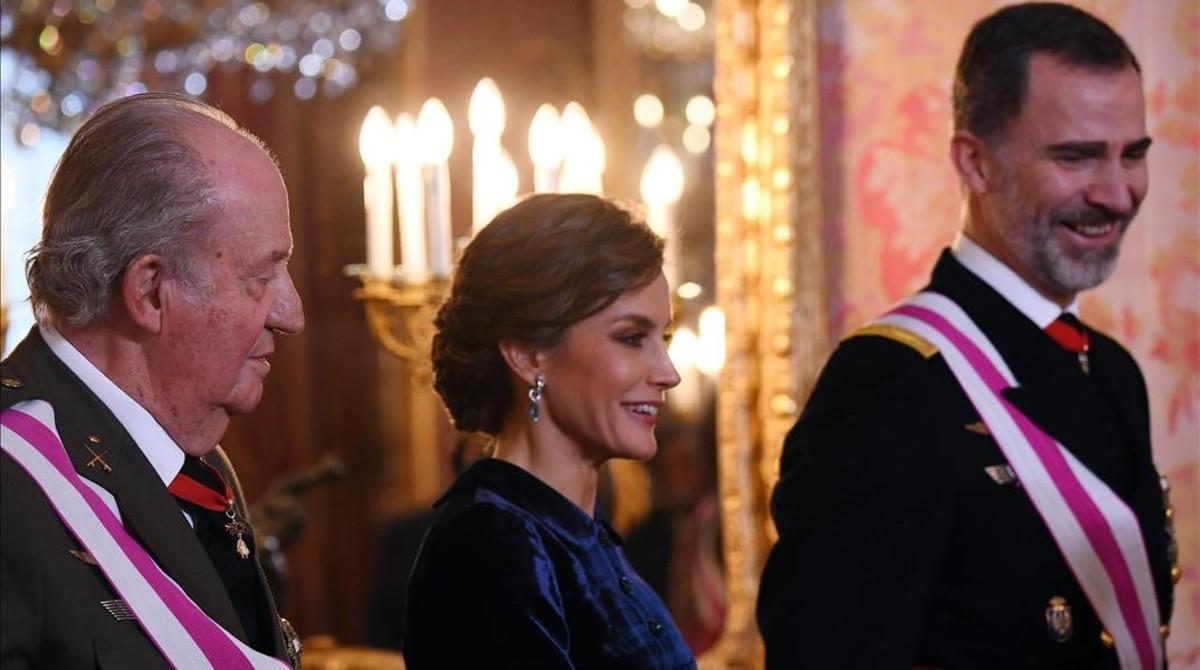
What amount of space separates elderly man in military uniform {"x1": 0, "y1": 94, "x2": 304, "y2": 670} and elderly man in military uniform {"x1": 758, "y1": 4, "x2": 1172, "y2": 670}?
628 millimetres

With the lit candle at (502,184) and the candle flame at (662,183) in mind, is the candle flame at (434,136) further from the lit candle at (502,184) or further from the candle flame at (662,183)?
the candle flame at (662,183)

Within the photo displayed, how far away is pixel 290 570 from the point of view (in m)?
4.26

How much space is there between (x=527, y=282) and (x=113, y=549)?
23.1 inches

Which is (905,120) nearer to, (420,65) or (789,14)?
(789,14)

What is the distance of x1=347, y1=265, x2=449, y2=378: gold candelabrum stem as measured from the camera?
2395 mm

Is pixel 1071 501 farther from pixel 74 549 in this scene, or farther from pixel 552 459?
pixel 74 549

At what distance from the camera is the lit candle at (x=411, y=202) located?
2.40m

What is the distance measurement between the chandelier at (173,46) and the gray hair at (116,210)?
6.58ft

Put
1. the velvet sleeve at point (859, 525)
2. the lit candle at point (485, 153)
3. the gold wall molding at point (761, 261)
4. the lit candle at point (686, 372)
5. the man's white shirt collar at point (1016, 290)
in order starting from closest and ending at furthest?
the velvet sleeve at point (859, 525) < the man's white shirt collar at point (1016, 290) < the lit candle at point (485, 153) < the gold wall molding at point (761, 261) < the lit candle at point (686, 372)

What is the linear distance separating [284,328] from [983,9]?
143 centimetres

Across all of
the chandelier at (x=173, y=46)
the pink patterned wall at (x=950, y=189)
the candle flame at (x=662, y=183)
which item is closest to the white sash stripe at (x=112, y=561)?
the candle flame at (x=662, y=183)

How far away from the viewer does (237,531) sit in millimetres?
1598

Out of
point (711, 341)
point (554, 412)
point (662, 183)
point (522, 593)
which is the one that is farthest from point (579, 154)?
point (522, 593)

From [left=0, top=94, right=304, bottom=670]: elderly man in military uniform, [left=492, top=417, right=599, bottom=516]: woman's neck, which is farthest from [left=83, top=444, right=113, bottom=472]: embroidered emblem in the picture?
[left=492, top=417, right=599, bottom=516]: woman's neck
